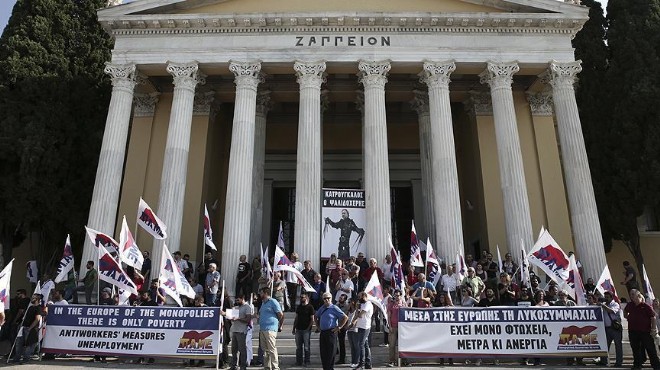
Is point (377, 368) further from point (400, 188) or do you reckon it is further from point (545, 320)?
point (400, 188)

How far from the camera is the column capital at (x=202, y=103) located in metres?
22.7

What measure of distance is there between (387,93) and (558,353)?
582 inches

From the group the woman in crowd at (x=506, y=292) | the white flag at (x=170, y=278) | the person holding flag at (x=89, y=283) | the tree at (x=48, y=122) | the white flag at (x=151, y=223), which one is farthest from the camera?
the tree at (x=48, y=122)

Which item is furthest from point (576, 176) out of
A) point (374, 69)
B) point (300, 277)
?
point (300, 277)

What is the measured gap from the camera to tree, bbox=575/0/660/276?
20.6 m

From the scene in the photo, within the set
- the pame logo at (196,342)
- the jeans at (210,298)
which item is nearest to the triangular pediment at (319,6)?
the jeans at (210,298)

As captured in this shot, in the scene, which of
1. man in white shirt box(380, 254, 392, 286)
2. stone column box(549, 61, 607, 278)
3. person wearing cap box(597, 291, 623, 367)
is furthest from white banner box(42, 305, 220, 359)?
stone column box(549, 61, 607, 278)

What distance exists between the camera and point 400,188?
25594 millimetres

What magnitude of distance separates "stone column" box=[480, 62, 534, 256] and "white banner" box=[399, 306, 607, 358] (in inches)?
275

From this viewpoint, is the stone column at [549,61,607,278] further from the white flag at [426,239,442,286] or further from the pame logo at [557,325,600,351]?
the pame logo at [557,325,600,351]

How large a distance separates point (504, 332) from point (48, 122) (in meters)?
19.4

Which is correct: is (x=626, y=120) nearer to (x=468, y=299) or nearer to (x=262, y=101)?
(x=468, y=299)

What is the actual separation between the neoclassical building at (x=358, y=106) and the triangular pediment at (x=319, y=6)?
0.06 m

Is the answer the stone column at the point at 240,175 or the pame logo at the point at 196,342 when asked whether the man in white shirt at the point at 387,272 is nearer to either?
the stone column at the point at 240,175
